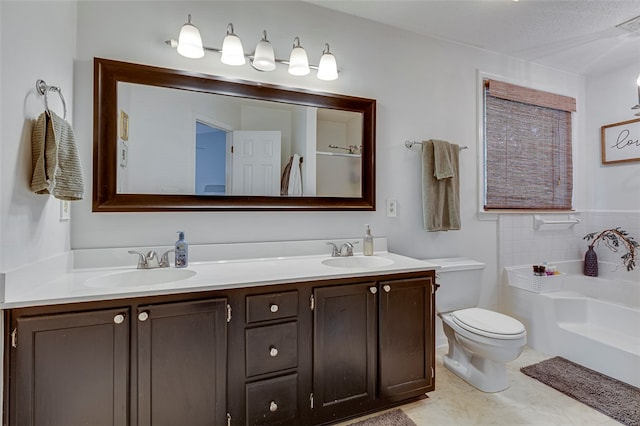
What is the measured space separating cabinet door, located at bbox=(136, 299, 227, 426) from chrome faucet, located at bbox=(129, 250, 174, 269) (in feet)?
1.40

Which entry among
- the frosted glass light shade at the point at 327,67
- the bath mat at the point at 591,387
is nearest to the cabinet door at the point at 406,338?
the bath mat at the point at 591,387

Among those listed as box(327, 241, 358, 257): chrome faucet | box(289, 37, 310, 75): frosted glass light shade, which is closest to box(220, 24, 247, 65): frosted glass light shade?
box(289, 37, 310, 75): frosted glass light shade

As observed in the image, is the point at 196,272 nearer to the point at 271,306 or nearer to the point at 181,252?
the point at 181,252

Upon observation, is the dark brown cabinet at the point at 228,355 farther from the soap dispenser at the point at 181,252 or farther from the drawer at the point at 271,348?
the soap dispenser at the point at 181,252

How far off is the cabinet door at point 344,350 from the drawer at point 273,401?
0.11 metres

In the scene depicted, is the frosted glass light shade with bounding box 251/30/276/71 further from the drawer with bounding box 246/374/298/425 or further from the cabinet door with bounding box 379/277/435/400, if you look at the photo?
the drawer with bounding box 246/374/298/425

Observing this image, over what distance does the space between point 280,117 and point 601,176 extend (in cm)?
318

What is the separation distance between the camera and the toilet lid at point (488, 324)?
5.70 feet

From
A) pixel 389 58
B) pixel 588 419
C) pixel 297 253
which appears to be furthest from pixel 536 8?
pixel 588 419

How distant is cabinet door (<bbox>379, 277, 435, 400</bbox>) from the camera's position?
1622 millimetres

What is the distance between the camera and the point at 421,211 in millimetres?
2357

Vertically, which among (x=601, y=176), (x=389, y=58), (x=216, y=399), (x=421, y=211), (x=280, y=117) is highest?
(x=389, y=58)

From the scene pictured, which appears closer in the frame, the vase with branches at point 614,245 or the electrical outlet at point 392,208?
the electrical outlet at point 392,208

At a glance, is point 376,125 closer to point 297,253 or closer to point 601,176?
point 297,253
